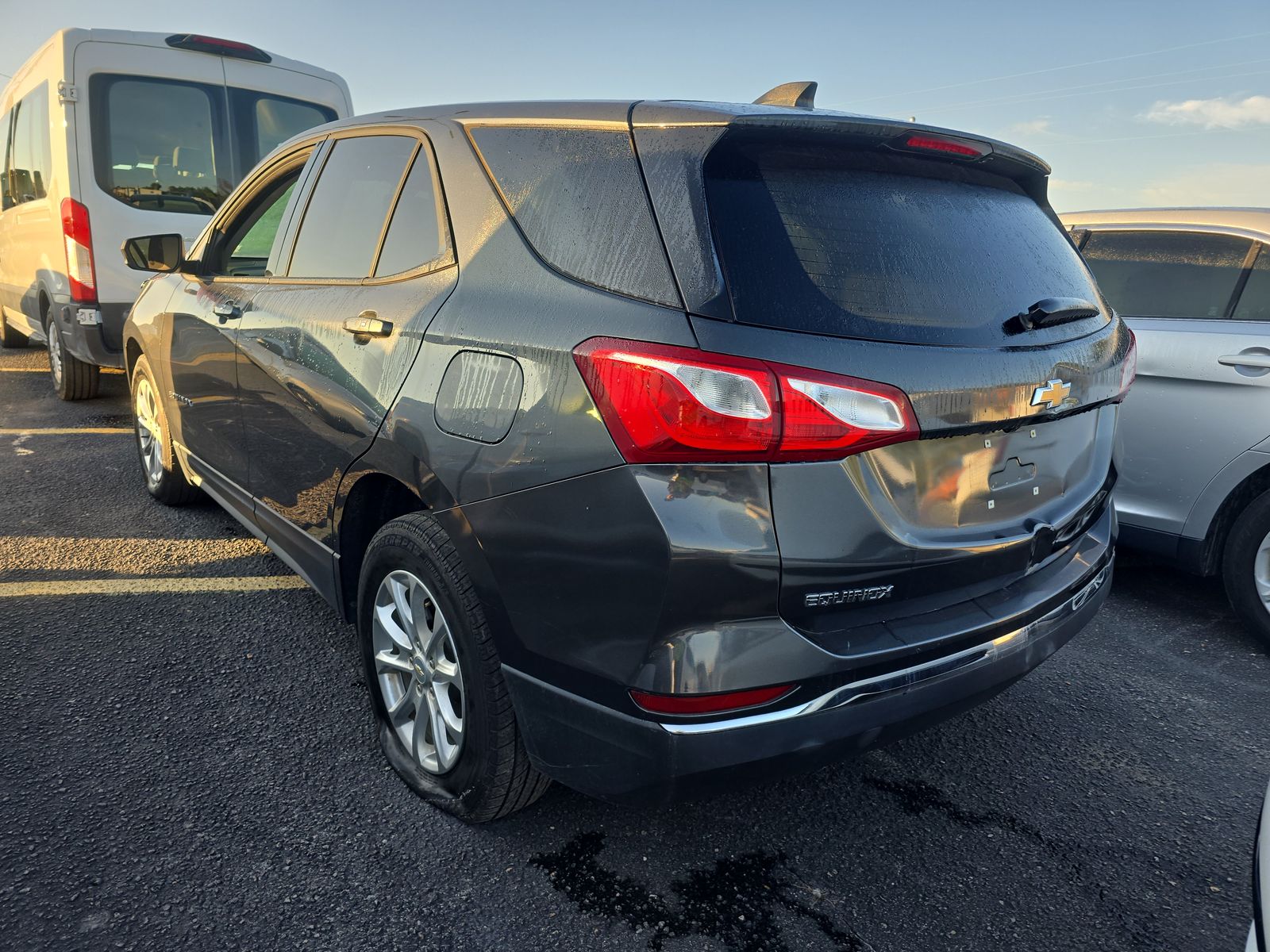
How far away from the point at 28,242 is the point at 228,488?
5302mm

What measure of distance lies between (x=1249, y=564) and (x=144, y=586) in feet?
14.0

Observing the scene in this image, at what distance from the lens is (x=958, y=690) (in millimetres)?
2002

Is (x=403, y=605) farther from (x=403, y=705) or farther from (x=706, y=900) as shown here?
(x=706, y=900)

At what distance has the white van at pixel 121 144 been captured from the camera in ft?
20.5

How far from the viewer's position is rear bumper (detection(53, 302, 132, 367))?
6.41m

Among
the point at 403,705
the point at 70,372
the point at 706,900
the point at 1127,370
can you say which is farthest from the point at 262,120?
the point at 706,900

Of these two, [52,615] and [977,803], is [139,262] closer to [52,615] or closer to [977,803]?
[52,615]

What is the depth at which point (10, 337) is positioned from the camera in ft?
32.8

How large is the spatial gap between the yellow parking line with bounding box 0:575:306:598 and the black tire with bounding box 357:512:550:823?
64.3 inches

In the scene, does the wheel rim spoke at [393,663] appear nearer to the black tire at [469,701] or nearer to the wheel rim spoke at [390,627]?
the wheel rim spoke at [390,627]

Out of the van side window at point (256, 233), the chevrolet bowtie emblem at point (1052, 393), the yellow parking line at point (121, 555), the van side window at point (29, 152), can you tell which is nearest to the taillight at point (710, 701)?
the chevrolet bowtie emblem at point (1052, 393)

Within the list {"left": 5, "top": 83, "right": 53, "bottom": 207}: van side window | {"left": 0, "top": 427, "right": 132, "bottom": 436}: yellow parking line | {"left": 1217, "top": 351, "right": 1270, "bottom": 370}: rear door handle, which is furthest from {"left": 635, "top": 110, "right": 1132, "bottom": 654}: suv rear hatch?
{"left": 5, "top": 83, "right": 53, "bottom": 207}: van side window

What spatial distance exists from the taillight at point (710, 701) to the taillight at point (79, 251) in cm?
610

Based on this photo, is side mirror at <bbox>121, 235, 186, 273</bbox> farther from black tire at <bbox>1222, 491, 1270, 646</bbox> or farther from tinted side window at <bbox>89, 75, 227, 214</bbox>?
black tire at <bbox>1222, 491, 1270, 646</bbox>
